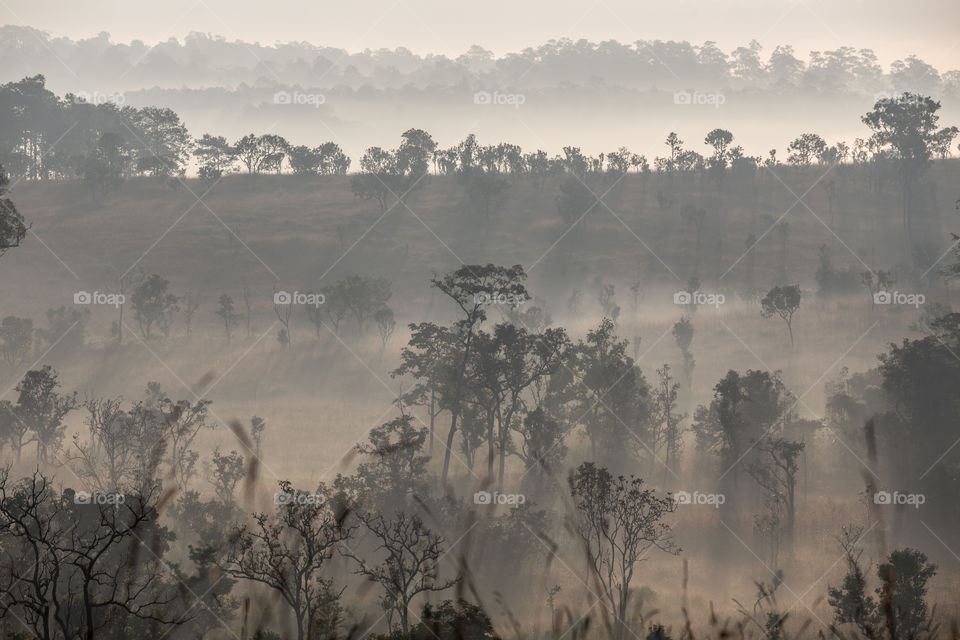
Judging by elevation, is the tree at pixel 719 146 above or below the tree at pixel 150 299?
above

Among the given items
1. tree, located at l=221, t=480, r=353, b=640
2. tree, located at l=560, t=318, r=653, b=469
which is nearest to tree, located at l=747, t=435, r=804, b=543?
tree, located at l=560, t=318, r=653, b=469

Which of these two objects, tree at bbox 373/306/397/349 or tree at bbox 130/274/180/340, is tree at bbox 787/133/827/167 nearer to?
tree at bbox 373/306/397/349

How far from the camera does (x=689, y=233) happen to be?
12275cm

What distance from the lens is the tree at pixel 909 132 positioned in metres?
125

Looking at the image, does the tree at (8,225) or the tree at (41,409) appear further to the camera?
the tree at (41,409)

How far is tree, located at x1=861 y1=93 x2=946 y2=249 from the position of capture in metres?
125

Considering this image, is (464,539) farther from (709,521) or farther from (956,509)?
(956,509)

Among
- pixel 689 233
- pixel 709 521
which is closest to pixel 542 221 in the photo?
pixel 689 233

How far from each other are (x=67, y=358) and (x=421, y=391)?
43.7 meters

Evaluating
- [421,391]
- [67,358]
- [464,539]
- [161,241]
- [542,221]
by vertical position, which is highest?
[542,221]

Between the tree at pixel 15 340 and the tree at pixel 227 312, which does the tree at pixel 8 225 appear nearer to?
the tree at pixel 15 340

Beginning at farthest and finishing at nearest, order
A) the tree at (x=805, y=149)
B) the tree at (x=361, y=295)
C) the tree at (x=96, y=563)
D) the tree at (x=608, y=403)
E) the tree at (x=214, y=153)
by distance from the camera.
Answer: the tree at (x=214, y=153) < the tree at (x=805, y=149) < the tree at (x=361, y=295) < the tree at (x=608, y=403) < the tree at (x=96, y=563)

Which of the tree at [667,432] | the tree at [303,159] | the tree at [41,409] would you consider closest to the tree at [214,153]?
the tree at [303,159]

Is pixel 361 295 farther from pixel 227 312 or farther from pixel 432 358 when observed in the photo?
pixel 432 358
